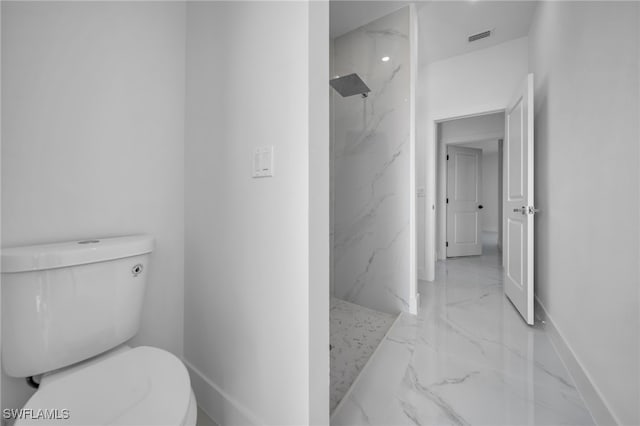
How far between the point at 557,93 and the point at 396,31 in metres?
1.29

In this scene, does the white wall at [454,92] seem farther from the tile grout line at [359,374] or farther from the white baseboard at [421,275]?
the tile grout line at [359,374]

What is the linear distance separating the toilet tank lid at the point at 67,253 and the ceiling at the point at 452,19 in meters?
2.32

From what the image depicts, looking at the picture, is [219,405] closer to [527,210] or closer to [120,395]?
[120,395]

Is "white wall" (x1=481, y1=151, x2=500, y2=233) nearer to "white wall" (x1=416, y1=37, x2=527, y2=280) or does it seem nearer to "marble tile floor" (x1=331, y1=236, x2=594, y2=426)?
"white wall" (x1=416, y1=37, x2=527, y2=280)

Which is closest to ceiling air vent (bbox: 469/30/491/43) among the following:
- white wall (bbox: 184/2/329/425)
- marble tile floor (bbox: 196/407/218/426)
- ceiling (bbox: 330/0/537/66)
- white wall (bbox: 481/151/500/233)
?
ceiling (bbox: 330/0/537/66)

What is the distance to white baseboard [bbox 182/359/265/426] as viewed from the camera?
3.18ft

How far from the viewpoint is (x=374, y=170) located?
235 cm

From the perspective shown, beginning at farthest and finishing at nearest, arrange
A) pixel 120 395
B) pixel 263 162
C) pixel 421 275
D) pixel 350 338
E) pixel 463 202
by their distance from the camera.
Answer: pixel 463 202, pixel 421 275, pixel 350 338, pixel 263 162, pixel 120 395

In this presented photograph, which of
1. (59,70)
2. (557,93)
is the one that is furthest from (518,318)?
(59,70)

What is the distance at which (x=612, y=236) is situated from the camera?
1065 mm

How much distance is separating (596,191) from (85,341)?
85.2 inches

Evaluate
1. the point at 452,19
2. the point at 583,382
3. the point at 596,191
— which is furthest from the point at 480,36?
the point at 583,382

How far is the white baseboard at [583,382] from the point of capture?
3.40 feet

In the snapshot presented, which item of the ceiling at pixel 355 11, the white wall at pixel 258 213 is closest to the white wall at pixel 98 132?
the white wall at pixel 258 213
